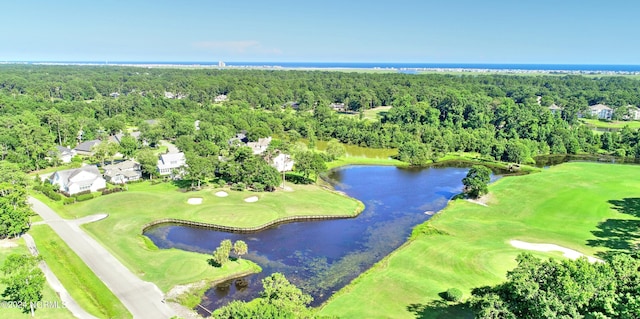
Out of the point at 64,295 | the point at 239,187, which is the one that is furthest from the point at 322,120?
the point at 64,295

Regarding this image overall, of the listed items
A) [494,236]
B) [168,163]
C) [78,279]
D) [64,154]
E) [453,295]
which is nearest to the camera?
[453,295]

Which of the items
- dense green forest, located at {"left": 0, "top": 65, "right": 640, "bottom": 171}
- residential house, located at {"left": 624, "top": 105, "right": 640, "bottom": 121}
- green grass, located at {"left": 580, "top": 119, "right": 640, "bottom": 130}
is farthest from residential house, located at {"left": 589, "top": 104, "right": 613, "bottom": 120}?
green grass, located at {"left": 580, "top": 119, "right": 640, "bottom": 130}

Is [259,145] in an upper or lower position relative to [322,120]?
lower

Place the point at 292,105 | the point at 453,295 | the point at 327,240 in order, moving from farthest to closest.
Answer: the point at 292,105 → the point at 327,240 → the point at 453,295

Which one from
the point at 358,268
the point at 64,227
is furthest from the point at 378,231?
the point at 64,227

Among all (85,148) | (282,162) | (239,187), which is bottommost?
(239,187)

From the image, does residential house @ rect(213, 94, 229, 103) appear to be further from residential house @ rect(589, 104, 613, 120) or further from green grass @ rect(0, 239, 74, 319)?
green grass @ rect(0, 239, 74, 319)

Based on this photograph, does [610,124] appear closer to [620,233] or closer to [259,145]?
[620,233]
